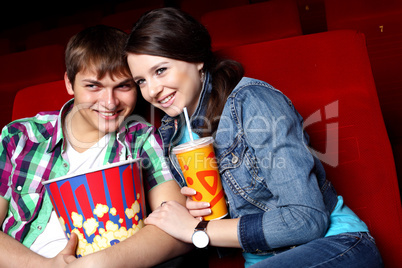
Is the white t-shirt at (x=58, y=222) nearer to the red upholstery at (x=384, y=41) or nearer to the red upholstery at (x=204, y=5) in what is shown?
the red upholstery at (x=384, y=41)

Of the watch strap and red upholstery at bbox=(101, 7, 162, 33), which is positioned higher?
red upholstery at bbox=(101, 7, 162, 33)

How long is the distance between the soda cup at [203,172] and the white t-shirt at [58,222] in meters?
0.25

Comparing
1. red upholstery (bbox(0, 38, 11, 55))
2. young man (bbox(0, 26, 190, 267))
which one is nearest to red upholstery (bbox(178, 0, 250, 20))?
red upholstery (bbox(0, 38, 11, 55))

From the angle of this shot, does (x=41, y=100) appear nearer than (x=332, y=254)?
No

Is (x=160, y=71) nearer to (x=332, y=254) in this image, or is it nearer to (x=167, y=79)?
(x=167, y=79)

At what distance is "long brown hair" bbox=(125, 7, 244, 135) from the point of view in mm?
836

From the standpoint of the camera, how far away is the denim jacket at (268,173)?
667mm

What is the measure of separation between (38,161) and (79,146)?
0.10 meters

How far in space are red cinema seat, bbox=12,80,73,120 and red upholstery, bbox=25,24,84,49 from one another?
1.31 meters

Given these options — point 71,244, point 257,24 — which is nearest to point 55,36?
point 257,24

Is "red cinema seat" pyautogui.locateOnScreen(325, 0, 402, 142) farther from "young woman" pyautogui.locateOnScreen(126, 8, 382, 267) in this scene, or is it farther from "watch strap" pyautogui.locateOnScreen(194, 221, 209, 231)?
"watch strap" pyautogui.locateOnScreen(194, 221, 209, 231)

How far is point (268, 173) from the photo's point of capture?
0.69m

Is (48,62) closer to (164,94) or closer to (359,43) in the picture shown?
(164,94)

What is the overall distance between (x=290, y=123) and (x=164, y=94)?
0.29 metres
